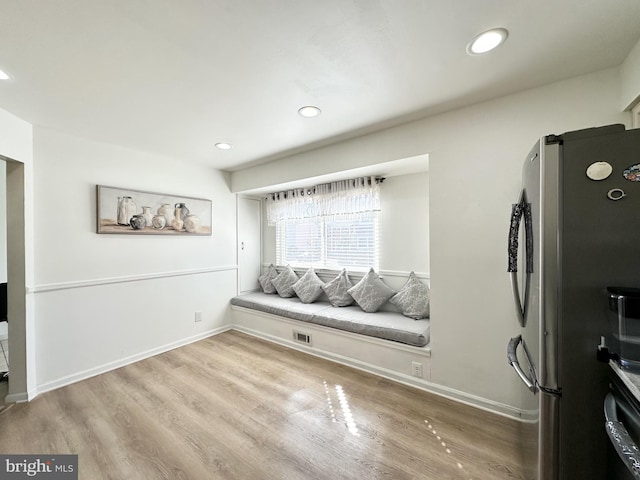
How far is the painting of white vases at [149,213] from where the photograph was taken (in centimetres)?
270

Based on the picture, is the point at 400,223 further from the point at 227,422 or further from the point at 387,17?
the point at 227,422

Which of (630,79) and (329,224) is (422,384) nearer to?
(329,224)

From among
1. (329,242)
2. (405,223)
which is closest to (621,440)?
(405,223)

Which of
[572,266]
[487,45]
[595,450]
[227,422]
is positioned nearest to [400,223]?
[487,45]

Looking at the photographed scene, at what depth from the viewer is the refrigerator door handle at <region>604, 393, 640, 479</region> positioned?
68cm

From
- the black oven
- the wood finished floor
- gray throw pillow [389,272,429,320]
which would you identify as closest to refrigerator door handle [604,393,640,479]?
the black oven

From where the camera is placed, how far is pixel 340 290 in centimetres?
334

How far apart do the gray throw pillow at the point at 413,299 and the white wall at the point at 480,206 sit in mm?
506

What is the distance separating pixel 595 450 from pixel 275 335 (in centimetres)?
298

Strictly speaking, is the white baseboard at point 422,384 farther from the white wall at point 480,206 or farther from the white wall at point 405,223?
the white wall at point 405,223

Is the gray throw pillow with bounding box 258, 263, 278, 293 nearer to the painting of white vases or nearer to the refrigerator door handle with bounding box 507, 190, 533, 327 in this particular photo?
the painting of white vases

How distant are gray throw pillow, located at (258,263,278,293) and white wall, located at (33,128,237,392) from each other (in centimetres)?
79

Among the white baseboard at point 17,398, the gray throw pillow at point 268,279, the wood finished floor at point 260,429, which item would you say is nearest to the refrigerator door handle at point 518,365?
the wood finished floor at point 260,429

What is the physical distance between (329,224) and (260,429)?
2.50 meters
